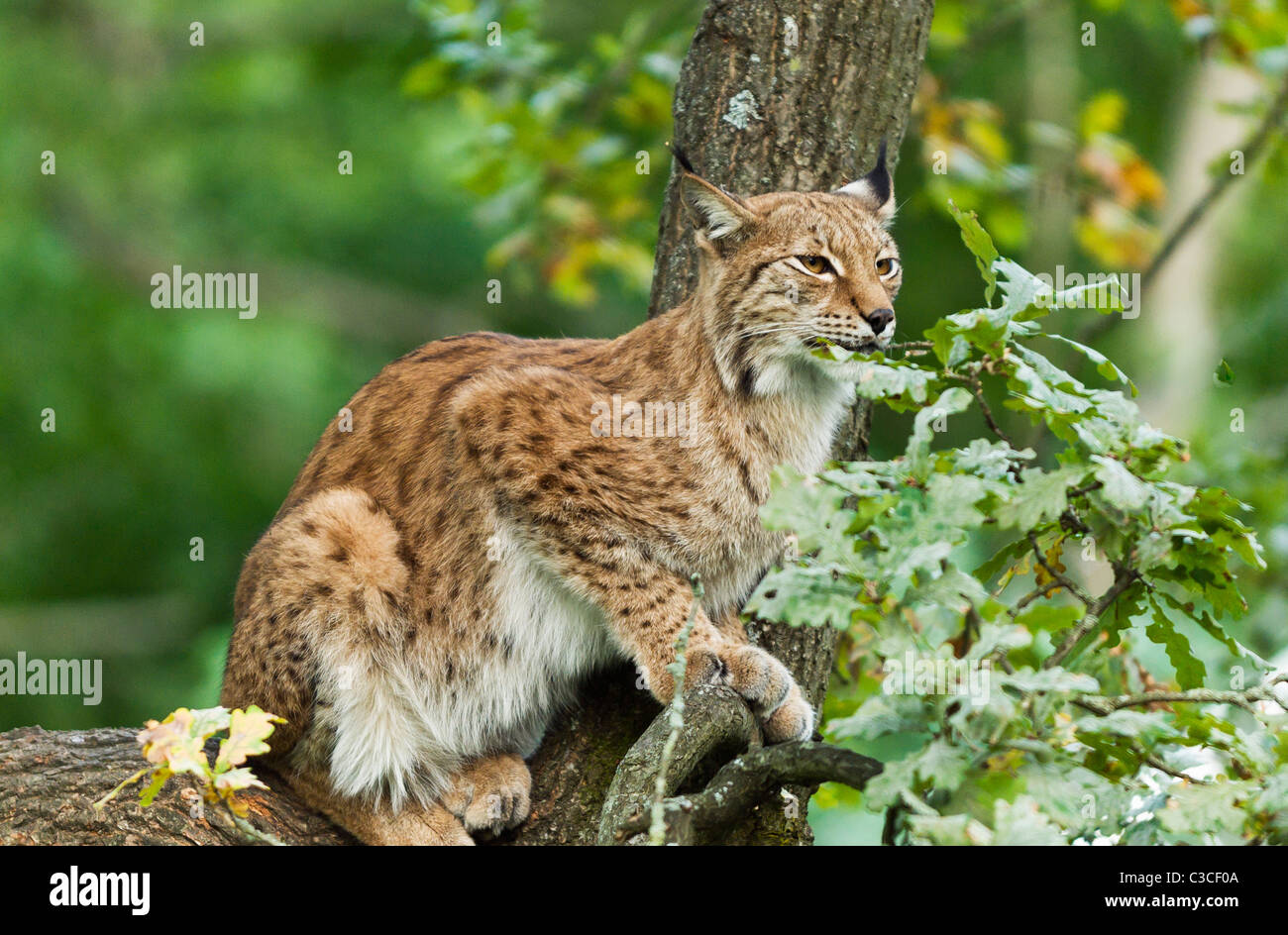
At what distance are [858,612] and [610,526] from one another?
5.22ft

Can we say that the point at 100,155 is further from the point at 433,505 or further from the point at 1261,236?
the point at 1261,236

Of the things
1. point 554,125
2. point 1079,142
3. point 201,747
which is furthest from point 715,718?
point 1079,142

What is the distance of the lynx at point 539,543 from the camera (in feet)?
11.4

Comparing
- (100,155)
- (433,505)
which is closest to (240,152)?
(100,155)

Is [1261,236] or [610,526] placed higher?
[1261,236]

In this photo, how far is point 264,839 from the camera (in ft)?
7.64

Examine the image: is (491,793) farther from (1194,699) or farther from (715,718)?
(1194,699)

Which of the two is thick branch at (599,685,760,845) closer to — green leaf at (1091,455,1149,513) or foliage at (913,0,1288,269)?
green leaf at (1091,455,1149,513)

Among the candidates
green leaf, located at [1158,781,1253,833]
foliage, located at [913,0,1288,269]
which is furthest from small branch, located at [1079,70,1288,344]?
green leaf, located at [1158,781,1253,833]

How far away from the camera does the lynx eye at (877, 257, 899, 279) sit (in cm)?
386

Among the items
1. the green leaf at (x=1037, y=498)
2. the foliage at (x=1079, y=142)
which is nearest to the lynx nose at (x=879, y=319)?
the green leaf at (x=1037, y=498)

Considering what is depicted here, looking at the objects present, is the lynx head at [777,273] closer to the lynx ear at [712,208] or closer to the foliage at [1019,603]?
the lynx ear at [712,208]

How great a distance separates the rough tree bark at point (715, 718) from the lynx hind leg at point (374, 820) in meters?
0.05

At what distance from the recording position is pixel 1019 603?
2385mm
